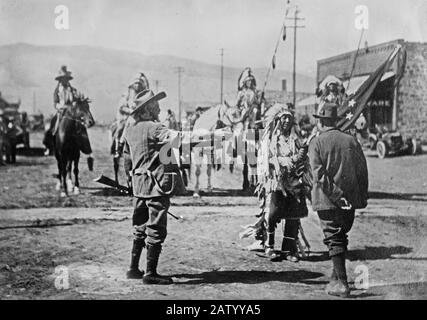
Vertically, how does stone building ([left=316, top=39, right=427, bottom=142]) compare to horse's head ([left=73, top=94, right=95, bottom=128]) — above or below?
above

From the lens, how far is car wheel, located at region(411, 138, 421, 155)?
1470cm

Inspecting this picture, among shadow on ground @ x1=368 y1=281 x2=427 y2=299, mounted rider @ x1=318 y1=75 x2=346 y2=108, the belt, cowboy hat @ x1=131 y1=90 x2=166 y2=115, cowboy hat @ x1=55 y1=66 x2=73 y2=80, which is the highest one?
cowboy hat @ x1=55 y1=66 x2=73 y2=80

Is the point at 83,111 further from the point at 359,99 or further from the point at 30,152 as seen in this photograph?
the point at 30,152

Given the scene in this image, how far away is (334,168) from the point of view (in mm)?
5738

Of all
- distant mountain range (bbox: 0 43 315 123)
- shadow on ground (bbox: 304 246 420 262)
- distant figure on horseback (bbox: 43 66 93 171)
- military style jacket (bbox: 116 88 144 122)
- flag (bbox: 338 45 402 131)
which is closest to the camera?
shadow on ground (bbox: 304 246 420 262)

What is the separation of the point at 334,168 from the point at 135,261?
2.27 meters

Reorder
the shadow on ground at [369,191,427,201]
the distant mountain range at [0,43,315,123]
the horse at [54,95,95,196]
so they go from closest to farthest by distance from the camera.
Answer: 1. the distant mountain range at [0,43,315,123]
2. the shadow on ground at [369,191,427,201]
3. the horse at [54,95,95,196]

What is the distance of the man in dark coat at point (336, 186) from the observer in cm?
571

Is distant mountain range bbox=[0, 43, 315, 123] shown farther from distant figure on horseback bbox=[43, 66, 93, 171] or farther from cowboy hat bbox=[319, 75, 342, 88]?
cowboy hat bbox=[319, 75, 342, 88]

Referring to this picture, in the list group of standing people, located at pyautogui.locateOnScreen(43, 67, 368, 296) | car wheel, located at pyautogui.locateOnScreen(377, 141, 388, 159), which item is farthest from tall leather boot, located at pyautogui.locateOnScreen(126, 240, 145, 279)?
car wheel, located at pyautogui.locateOnScreen(377, 141, 388, 159)

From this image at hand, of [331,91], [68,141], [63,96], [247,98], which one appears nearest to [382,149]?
[247,98]

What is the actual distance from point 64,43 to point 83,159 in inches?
333

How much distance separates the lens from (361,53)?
872 cm
